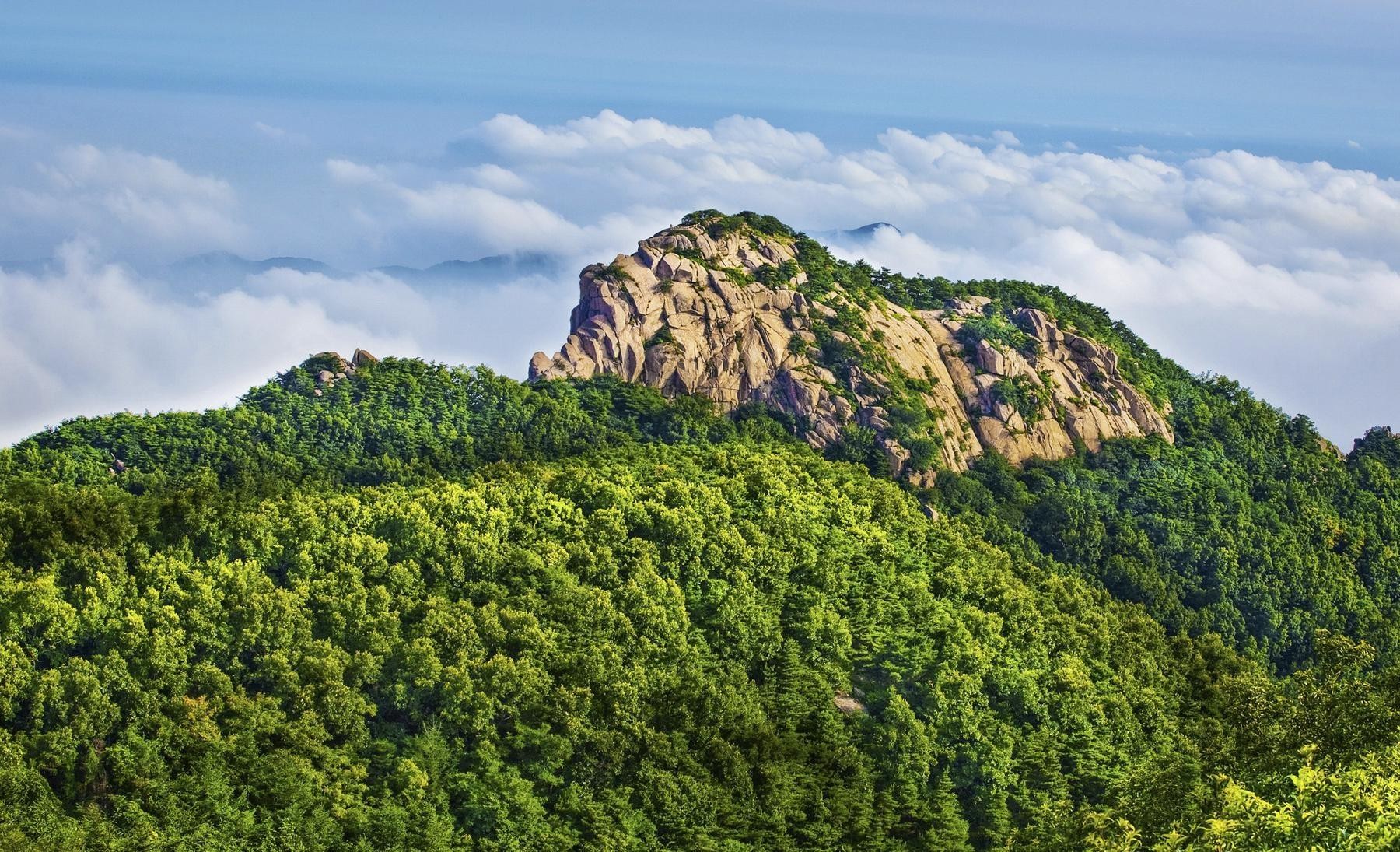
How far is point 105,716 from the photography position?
50.1 meters

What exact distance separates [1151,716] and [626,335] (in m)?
35.0

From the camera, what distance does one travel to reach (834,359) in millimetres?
86875

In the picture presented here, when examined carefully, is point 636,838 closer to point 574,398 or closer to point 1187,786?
point 1187,786

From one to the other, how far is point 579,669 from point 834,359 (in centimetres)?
3557

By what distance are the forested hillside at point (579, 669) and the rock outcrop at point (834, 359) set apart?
7813 millimetres

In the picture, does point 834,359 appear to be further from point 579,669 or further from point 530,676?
point 530,676

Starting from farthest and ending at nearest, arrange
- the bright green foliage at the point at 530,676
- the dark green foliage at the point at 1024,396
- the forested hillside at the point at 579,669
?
the dark green foliage at the point at 1024,396 → the bright green foliage at the point at 530,676 → the forested hillside at the point at 579,669

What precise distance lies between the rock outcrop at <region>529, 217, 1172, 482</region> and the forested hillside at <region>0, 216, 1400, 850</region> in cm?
781

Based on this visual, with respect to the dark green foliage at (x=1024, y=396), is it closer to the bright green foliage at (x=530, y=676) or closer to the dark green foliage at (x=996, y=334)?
the dark green foliage at (x=996, y=334)

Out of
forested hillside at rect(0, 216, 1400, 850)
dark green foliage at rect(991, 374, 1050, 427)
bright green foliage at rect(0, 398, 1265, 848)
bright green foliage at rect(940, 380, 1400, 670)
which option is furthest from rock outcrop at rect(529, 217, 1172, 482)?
bright green foliage at rect(0, 398, 1265, 848)

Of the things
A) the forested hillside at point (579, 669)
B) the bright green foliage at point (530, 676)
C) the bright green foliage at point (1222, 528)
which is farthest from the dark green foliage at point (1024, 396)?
the bright green foliage at point (530, 676)

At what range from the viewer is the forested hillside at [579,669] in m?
49.1

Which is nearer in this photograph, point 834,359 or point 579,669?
point 579,669

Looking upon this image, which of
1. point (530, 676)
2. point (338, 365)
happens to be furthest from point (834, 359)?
point (530, 676)
